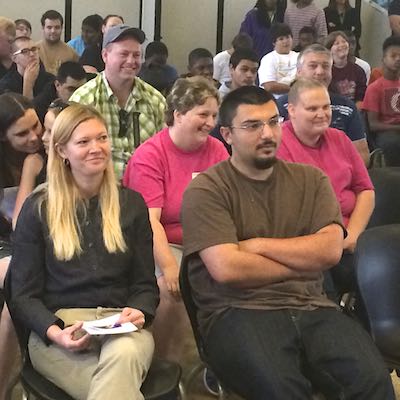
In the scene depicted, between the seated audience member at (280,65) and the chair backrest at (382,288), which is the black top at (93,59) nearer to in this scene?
the seated audience member at (280,65)

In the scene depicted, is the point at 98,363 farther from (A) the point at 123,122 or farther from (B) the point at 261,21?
(B) the point at 261,21

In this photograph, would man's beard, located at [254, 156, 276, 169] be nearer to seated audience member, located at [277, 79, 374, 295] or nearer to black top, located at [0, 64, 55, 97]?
seated audience member, located at [277, 79, 374, 295]

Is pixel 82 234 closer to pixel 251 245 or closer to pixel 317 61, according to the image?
pixel 251 245

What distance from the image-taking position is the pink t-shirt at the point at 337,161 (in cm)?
307

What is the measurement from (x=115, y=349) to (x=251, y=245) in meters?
0.55

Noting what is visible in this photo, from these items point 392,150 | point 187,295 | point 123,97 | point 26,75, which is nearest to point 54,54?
point 26,75

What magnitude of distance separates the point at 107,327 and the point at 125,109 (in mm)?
1570

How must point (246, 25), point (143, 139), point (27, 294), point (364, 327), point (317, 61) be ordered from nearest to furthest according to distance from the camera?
point (27, 294), point (364, 327), point (143, 139), point (317, 61), point (246, 25)

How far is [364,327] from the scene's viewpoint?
8.13 ft

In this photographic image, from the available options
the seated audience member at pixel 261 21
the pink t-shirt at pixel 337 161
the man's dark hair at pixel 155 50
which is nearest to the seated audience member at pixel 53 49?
the man's dark hair at pixel 155 50

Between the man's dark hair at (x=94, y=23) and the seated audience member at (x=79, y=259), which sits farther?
the man's dark hair at (x=94, y=23)

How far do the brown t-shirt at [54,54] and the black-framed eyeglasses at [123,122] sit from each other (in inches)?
121

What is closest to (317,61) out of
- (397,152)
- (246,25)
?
(397,152)

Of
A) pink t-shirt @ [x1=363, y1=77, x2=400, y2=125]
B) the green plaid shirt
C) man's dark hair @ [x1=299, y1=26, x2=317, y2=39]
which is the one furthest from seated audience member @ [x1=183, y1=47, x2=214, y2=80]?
the green plaid shirt
